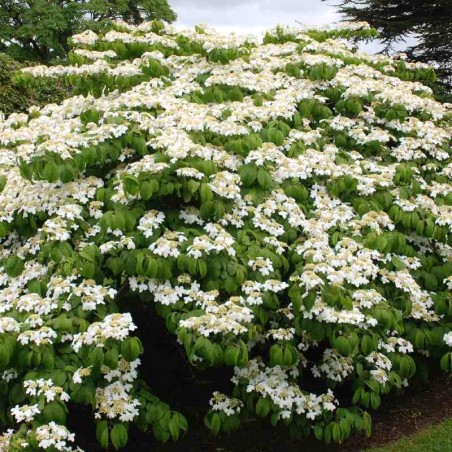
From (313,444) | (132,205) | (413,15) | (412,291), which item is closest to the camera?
(132,205)

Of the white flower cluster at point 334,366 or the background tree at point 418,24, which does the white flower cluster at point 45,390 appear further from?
the background tree at point 418,24

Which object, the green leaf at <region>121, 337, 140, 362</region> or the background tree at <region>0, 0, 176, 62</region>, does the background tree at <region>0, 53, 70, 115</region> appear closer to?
the green leaf at <region>121, 337, 140, 362</region>

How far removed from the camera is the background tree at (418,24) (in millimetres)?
16188

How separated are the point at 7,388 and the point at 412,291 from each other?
10.0 ft

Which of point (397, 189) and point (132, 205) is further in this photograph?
point (397, 189)

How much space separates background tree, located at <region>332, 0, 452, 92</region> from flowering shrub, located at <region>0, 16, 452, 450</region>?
37.9 feet

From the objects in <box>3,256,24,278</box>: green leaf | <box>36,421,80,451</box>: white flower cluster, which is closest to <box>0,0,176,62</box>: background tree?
<box>3,256,24,278</box>: green leaf

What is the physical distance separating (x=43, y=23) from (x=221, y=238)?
25168mm

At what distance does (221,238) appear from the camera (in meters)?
4.06

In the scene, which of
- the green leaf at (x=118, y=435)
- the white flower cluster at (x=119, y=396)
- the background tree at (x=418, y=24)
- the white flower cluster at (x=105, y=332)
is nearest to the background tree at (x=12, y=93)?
the white flower cluster at (x=119, y=396)

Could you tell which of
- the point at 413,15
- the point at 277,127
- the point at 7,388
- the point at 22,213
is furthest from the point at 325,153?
the point at 413,15

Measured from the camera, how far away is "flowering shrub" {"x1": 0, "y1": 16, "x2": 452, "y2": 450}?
12.7 feet

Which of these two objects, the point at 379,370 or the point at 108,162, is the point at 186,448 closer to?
the point at 379,370

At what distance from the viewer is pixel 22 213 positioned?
455 cm
